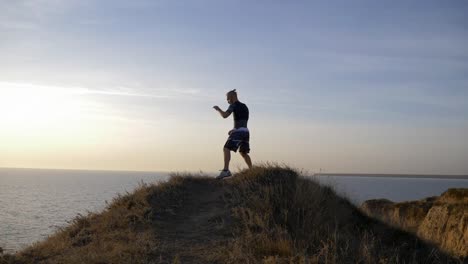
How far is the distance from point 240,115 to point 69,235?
5.29m

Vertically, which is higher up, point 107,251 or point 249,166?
point 249,166

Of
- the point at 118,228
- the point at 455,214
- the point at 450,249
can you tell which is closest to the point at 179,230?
the point at 118,228

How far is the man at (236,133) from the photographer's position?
12211 mm

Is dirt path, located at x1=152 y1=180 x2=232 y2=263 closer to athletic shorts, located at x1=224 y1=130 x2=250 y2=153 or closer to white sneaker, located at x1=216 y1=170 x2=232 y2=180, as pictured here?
white sneaker, located at x1=216 y1=170 x2=232 y2=180

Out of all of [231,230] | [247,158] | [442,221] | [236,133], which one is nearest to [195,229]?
[231,230]

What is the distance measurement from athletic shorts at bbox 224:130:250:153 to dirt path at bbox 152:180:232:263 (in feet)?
Answer: 4.10

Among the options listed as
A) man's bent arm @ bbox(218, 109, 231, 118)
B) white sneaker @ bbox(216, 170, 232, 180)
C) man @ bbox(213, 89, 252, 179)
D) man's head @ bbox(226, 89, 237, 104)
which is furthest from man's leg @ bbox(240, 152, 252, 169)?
man's head @ bbox(226, 89, 237, 104)

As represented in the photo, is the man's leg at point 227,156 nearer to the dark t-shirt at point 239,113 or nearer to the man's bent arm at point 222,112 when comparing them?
the dark t-shirt at point 239,113

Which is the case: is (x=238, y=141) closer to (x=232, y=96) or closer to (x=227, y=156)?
(x=227, y=156)

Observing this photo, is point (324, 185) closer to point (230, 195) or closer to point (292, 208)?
point (230, 195)

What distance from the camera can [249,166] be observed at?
12578mm

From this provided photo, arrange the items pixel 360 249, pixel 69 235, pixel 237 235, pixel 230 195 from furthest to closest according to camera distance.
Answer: pixel 230 195 < pixel 69 235 < pixel 237 235 < pixel 360 249

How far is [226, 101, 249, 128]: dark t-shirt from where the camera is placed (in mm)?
12227

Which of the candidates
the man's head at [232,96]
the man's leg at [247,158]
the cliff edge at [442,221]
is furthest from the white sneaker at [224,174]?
the cliff edge at [442,221]
